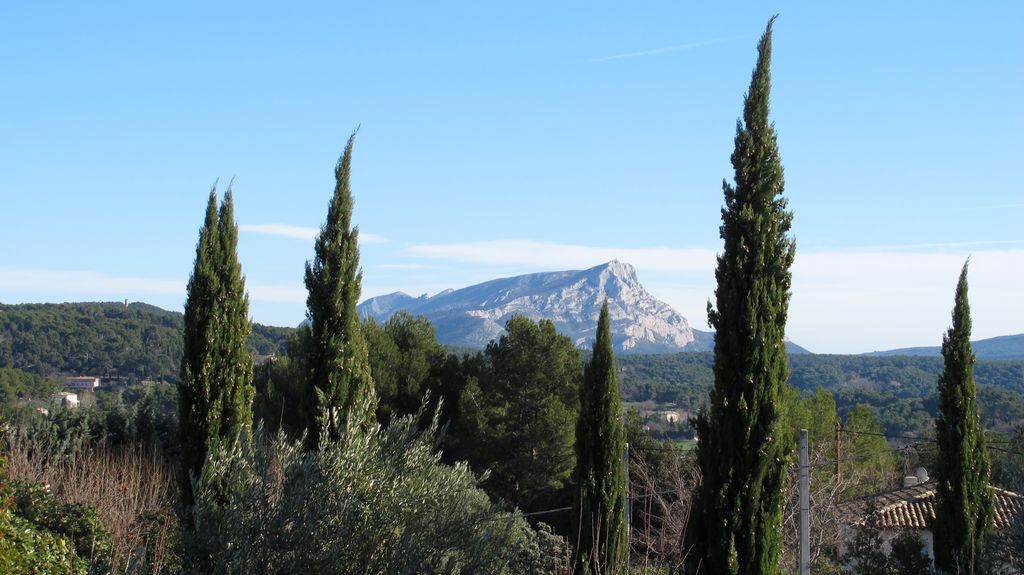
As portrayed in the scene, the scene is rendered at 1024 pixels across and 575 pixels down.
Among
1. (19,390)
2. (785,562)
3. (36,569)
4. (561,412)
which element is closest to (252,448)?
(36,569)

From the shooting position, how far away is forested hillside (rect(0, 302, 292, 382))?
43.8m

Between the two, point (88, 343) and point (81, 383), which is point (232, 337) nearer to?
point (81, 383)

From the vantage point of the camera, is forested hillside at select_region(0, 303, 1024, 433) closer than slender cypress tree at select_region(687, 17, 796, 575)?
No

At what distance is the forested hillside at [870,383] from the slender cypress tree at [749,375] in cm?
3179

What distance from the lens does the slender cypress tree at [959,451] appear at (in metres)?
15.5

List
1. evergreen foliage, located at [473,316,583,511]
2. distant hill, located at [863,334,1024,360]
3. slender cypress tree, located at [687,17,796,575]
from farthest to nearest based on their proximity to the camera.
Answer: distant hill, located at [863,334,1024,360]
evergreen foliage, located at [473,316,583,511]
slender cypress tree, located at [687,17,796,575]

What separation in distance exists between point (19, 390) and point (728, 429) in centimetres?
3446

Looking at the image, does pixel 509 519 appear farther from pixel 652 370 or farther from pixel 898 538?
pixel 652 370

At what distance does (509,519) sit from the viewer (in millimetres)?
5363

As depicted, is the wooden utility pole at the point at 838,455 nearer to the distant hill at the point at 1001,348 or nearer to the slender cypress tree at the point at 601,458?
the slender cypress tree at the point at 601,458

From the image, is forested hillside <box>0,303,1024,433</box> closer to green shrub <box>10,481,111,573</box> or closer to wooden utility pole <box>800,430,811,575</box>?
green shrub <box>10,481,111,573</box>

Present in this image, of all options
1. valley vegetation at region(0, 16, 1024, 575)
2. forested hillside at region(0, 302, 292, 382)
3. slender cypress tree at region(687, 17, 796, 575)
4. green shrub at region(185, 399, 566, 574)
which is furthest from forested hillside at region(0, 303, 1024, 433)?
green shrub at region(185, 399, 566, 574)

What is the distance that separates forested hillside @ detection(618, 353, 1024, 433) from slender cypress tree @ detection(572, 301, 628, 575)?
92.8 feet

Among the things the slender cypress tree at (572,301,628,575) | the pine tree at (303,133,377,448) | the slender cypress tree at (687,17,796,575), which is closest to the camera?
the slender cypress tree at (687,17,796,575)
